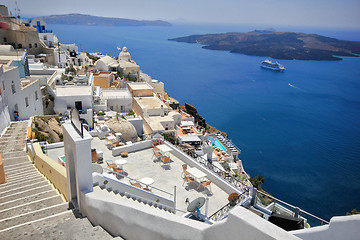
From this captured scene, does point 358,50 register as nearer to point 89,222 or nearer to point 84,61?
point 84,61

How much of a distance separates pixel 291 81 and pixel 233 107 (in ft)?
120

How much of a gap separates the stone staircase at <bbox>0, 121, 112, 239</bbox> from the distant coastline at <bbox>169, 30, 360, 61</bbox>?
135 metres

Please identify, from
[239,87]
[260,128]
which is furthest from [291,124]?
[239,87]

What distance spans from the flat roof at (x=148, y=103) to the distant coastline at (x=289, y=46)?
11554cm

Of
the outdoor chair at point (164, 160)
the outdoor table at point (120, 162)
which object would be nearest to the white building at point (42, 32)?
the outdoor table at point (120, 162)

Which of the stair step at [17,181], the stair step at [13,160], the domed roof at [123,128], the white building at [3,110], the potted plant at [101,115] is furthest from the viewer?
the potted plant at [101,115]

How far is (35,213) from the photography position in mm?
4660

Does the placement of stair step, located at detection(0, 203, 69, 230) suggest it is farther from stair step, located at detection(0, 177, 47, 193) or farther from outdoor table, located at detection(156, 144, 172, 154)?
outdoor table, located at detection(156, 144, 172, 154)

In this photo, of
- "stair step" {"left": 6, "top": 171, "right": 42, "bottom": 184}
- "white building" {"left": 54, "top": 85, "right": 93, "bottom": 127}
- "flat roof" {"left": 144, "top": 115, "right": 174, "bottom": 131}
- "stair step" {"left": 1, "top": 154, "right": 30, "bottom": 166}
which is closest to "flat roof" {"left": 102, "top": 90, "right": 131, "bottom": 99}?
"flat roof" {"left": 144, "top": 115, "right": 174, "bottom": 131}

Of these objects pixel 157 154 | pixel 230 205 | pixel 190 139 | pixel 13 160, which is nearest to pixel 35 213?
pixel 13 160

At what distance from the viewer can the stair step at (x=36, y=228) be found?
12.7 feet

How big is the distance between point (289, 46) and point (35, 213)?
566 ft

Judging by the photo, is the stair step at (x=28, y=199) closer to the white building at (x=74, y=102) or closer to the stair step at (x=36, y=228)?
the stair step at (x=36, y=228)

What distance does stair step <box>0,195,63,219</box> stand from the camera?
481cm
